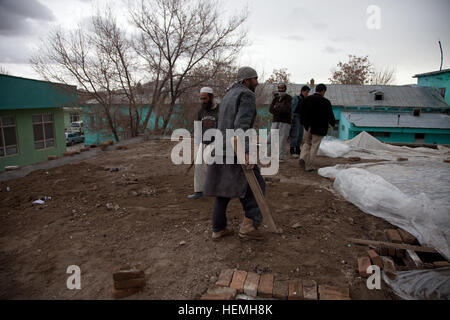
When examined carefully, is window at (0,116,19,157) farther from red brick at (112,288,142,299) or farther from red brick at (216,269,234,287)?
red brick at (216,269,234,287)

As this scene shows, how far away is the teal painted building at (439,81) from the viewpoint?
2192cm

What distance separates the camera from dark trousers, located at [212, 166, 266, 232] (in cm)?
295

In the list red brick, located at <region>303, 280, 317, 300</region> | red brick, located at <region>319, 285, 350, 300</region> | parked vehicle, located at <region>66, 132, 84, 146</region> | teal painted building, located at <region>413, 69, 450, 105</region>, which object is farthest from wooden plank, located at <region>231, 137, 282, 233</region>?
parked vehicle, located at <region>66, 132, 84, 146</region>

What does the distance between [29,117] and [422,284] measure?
17.9 metres

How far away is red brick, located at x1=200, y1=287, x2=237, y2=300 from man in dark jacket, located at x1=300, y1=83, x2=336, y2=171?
3.95m

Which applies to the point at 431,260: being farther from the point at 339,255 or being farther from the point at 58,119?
the point at 58,119

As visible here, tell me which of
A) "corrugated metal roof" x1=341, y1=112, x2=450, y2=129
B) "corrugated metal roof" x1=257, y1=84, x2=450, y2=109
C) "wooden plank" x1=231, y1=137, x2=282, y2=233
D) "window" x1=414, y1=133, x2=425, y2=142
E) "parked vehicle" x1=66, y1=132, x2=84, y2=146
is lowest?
"parked vehicle" x1=66, y1=132, x2=84, y2=146

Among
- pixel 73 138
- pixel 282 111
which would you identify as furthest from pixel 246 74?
pixel 73 138

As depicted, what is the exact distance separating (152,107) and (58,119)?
21.4 ft

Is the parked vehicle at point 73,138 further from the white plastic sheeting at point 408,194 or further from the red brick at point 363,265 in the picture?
the red brick at point 363,265

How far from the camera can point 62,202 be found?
416cm

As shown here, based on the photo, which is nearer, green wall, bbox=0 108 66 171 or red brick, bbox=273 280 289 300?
red brick, bbox=273 280 289 300

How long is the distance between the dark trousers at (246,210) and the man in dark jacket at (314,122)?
2.96 metres
